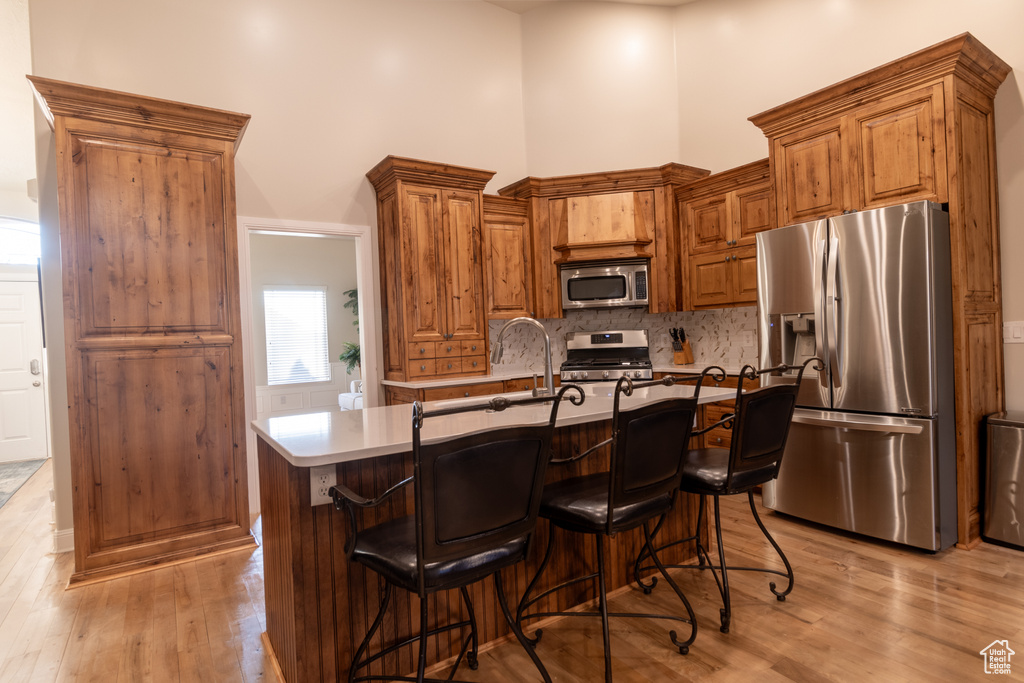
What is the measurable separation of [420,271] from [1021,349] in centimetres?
375

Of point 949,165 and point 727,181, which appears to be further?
point 727,181

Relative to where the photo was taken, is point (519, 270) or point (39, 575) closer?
point (39, 575)

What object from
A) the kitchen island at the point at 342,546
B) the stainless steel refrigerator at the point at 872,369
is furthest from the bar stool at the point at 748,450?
the stainless steel refrigerator at the point at 872,369

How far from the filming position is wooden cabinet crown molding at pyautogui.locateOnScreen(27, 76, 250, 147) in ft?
9.46

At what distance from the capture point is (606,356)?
5.10m

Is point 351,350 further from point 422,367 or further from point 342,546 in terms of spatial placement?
point 342,546

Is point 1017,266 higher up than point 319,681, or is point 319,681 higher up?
point 1017,266

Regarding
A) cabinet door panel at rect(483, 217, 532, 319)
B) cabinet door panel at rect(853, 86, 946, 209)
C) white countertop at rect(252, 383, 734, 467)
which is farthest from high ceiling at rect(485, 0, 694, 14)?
white countertop at rect(252, 383, 734, 467)

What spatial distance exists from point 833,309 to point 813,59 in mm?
2348

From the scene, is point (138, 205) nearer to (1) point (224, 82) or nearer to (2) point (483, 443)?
(1) point (224, 82)

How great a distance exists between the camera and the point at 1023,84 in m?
3.21

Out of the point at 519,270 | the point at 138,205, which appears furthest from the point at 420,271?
the point at 138,205

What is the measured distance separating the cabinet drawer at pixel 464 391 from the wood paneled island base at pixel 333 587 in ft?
5.80

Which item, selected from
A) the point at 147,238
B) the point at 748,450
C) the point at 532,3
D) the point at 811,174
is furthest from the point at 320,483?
the point at 532,3
